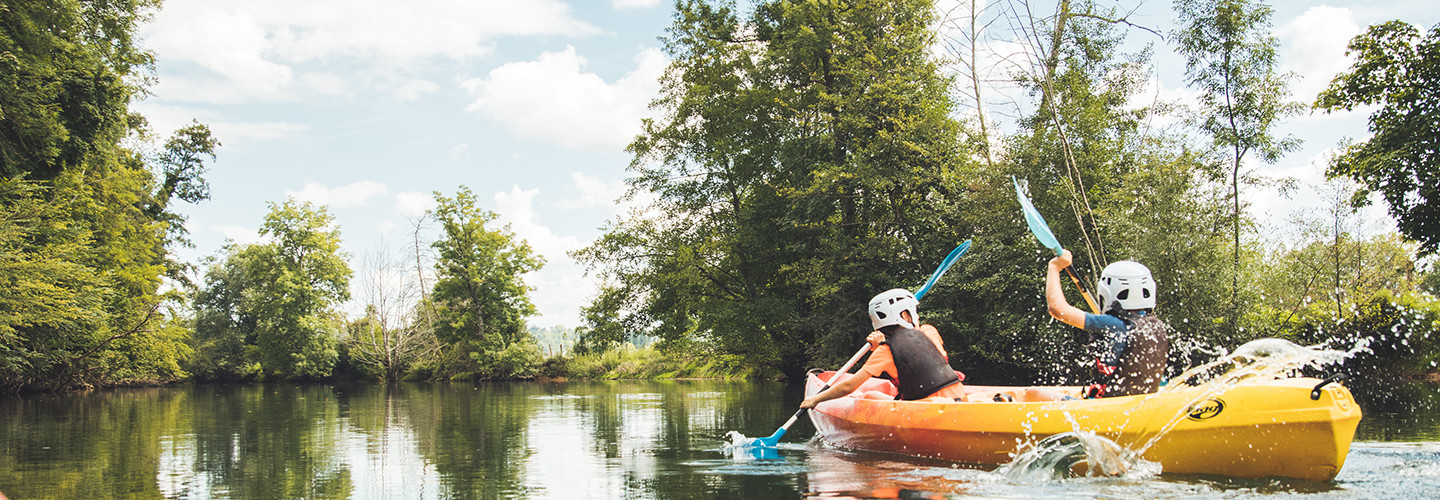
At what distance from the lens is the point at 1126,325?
613 centimetres

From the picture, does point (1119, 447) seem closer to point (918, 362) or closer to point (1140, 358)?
point (1140, 358)

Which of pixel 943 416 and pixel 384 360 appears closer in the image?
pixel 943 416

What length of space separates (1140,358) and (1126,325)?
272 mm

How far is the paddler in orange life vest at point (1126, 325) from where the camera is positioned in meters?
6.11

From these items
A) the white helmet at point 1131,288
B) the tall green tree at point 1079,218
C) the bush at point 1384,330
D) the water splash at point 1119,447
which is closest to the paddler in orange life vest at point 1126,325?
the white helmet at point 1131,288

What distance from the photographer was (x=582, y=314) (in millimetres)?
26234

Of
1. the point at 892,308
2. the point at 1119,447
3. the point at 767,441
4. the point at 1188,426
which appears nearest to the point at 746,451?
the point at 767,441

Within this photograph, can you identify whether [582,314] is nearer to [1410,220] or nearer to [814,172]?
[814,172]

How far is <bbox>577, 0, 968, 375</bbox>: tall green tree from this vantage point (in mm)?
19734

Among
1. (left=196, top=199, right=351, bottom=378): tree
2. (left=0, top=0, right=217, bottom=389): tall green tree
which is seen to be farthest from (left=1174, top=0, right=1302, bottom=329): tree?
(left=196, top=199, right=351, bottom=378): tree

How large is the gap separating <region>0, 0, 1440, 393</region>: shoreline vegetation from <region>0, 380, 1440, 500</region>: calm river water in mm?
3717

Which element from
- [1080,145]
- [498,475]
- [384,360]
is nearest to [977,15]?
[1080,145]

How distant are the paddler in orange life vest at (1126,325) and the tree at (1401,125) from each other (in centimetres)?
1038

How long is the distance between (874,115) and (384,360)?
23490 millimetres
